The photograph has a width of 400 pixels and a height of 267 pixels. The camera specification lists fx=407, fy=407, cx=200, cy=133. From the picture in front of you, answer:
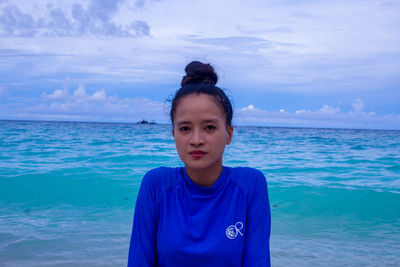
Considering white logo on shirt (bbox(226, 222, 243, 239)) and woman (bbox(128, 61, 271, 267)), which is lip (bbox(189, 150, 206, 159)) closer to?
woman (bbox(128, 61, 271, 267))

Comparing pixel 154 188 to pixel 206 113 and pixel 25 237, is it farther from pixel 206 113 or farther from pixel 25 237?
pixel 25 237

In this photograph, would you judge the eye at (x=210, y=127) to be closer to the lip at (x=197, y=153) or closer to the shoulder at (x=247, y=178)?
the lip at (x=197, y=153)

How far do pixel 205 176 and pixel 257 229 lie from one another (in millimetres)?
366

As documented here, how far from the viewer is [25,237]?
5469 mm

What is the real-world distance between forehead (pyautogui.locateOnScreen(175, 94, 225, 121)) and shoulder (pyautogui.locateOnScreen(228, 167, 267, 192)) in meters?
0.30

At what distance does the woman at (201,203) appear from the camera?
1.91 meters

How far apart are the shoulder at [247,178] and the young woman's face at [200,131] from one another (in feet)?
0.49

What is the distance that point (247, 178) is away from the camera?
6.84 ft

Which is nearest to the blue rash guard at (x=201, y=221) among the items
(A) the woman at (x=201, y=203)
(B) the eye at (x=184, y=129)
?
(A) the woman at (x=201, y=203)

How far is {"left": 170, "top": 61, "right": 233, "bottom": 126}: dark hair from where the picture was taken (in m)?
2.02

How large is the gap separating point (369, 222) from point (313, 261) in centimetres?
284

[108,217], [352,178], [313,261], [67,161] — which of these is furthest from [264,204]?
[67,161]

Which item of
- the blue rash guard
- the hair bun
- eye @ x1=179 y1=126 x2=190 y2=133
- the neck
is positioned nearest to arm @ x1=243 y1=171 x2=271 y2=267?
the blue rash guard

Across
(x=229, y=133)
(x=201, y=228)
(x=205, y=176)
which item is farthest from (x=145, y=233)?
(x=229, y=133)
